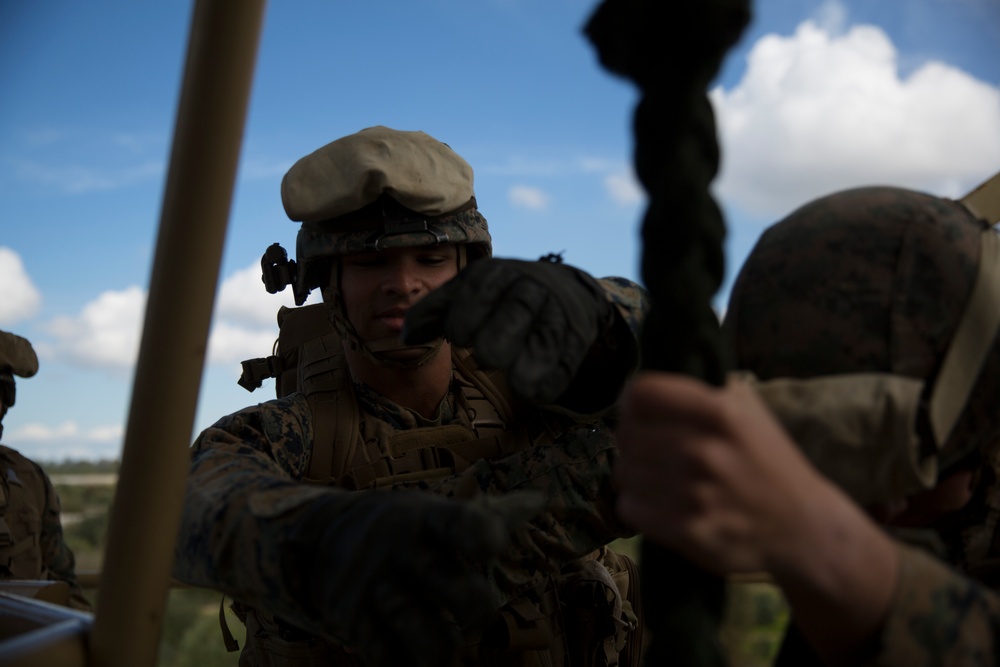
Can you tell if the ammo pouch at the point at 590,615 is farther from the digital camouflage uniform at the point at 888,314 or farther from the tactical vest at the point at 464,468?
the digital camouflage uniform at the point at 888,314

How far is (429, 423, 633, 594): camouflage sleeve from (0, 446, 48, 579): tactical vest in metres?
4.12

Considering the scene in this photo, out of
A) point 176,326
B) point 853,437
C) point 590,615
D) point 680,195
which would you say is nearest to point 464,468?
point 590,615

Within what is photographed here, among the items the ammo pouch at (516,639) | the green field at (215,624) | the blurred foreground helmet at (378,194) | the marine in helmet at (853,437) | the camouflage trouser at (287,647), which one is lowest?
the green field at (215,624)

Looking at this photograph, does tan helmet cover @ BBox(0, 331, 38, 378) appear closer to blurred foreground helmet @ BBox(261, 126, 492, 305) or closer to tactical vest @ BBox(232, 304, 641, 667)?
tactical vest @ BBox(232, 304, 641, 667)

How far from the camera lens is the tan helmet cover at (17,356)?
5898 millimetres

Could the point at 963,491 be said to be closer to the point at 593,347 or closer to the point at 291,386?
the point at 593,347

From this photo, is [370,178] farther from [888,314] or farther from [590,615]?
[888,314]

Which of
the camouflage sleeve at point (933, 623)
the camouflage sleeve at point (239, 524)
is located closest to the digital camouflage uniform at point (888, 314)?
the camouflage sleeve at point (933, 623)

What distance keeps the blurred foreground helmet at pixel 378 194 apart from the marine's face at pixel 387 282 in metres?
0.06

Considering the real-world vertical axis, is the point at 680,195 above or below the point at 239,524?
above

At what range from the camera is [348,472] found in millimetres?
2660

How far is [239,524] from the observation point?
1502mm

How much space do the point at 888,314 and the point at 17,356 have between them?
5965 mm

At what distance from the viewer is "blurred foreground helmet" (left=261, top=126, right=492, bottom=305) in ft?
9.22
